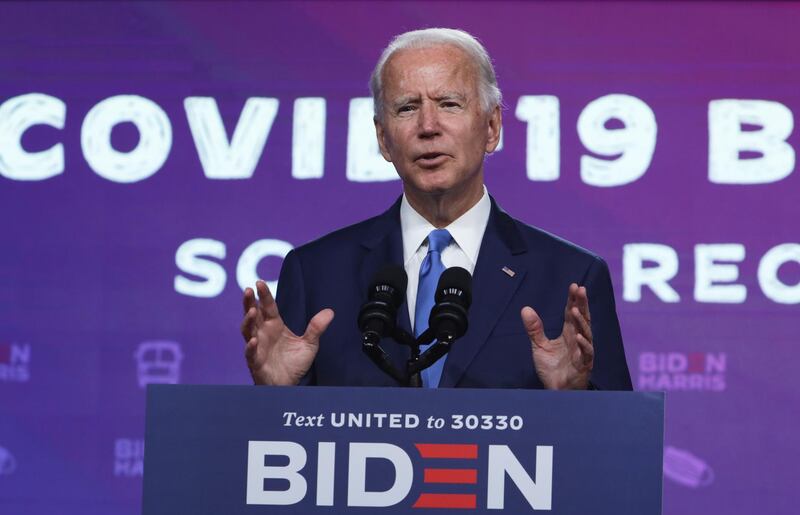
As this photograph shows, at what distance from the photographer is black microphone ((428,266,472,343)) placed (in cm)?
179

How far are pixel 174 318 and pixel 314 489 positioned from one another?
2.54 meters

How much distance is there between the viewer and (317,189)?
13.6 feet

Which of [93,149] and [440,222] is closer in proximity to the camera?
[440,222]

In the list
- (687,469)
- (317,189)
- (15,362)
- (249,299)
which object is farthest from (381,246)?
(15,362)

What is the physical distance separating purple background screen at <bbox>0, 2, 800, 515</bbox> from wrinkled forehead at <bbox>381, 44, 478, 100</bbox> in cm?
169

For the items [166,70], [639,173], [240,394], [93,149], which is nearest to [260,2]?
[166,70]

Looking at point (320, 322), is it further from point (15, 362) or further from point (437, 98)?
point (15, 362)

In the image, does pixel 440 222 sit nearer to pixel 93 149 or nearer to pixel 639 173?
pixel 639 173

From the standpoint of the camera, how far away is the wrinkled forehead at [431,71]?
2359 millimetres

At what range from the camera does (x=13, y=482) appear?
4.13m

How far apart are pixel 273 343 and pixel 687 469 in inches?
90.7

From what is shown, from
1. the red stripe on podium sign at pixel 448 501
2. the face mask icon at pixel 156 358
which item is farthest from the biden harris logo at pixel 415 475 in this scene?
the face mask icon at pixel 156 358

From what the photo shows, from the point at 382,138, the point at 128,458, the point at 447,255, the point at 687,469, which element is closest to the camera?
the point at 447,255

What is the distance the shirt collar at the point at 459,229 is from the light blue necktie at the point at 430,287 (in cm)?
3
